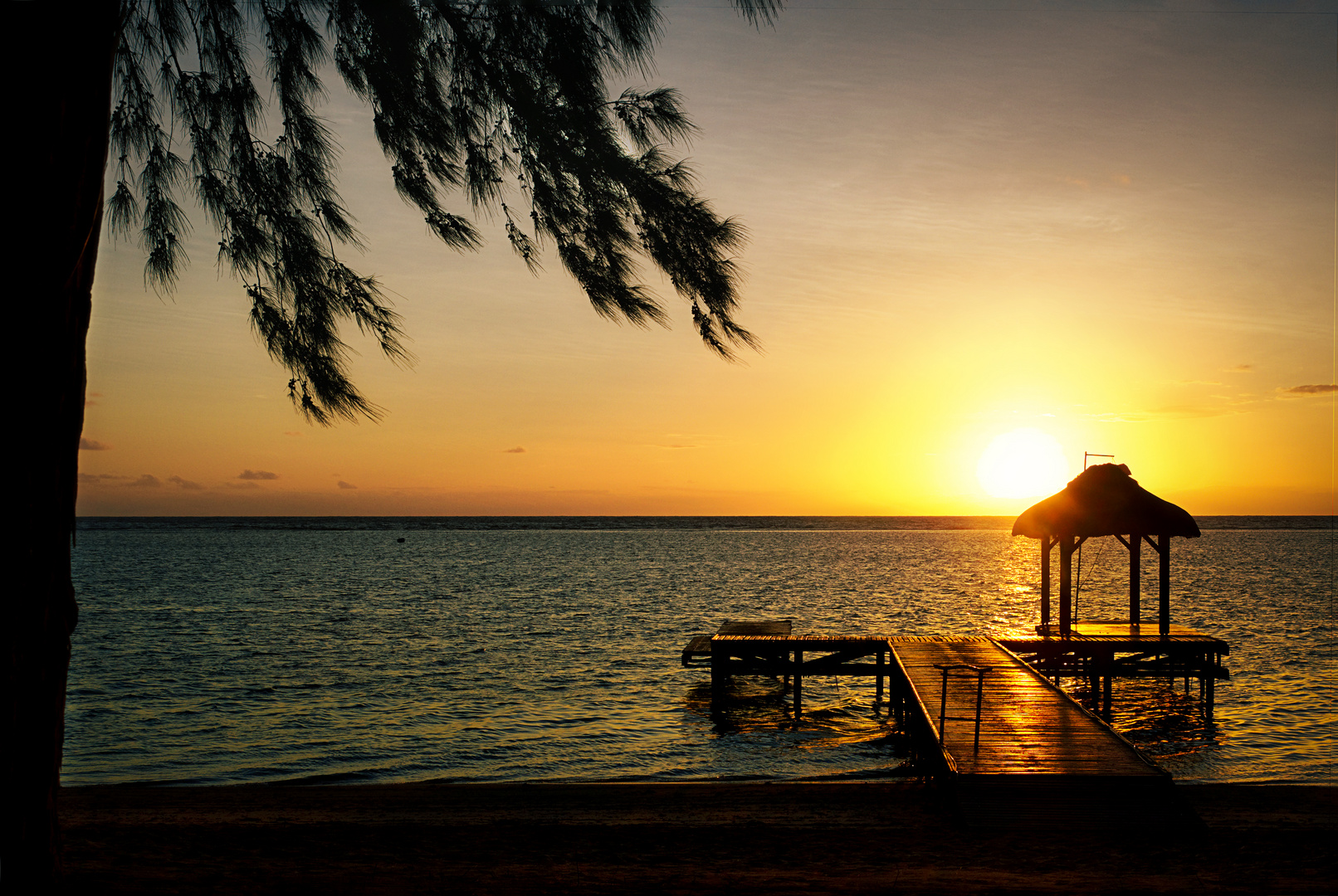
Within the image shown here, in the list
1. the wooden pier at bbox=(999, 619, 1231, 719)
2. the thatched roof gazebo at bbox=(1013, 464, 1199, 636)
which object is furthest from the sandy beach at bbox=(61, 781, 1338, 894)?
the thatched roof gazebo at bbox=(1013, 464, 1199, 636)

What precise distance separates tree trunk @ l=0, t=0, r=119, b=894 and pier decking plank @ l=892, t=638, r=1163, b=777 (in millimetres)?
7701

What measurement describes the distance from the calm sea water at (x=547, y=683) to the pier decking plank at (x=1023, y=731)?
2.02 meters

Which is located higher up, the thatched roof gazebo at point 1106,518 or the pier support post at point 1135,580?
the thatched roof gazebo at point 1106,518

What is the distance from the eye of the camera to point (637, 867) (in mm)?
7625

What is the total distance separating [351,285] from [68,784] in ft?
38.5

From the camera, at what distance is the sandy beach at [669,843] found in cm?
699

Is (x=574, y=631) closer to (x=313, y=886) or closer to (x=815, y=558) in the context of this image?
(x=313, y=886)

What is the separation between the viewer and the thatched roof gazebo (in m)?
19.8

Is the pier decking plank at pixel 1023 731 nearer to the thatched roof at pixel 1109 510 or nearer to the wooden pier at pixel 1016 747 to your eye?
the wooden pier at pixel 1016 747

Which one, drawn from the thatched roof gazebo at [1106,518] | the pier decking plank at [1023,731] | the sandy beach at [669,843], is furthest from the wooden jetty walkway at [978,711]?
the thatched roof gazebo at [1106,518]

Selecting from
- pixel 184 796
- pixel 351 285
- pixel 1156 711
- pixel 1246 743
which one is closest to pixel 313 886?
pixel 351 285

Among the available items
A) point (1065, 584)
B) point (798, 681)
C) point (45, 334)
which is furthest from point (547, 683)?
point (45, 334)

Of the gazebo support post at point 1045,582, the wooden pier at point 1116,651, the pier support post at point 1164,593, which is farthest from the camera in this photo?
the gazebo support post at point 1045,582

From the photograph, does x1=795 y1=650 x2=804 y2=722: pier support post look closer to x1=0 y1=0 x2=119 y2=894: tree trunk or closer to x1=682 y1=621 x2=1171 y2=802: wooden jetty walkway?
x1=682 y1=621 x2=1171 y2=802: wooden jetty walkway
